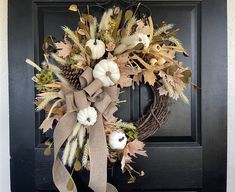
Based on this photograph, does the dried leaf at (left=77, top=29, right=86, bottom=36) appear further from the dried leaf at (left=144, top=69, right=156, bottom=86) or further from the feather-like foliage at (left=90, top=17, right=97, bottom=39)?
the dried leaf at (left=144, top=69, right=156, bottom=86)

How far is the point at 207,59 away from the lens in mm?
1158

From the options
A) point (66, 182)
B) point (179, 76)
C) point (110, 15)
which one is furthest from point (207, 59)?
point (66, 182)

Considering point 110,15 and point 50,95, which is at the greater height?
point 110,15

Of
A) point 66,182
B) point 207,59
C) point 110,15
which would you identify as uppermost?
point 110,15

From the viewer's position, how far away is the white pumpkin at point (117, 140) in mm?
917

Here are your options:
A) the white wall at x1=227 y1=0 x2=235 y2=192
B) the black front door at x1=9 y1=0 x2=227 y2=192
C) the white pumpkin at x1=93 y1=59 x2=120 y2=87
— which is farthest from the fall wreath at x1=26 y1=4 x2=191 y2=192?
the white wall at x1=227 y1=0 x2=235 y2=192

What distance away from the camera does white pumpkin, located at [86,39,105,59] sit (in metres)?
0.91

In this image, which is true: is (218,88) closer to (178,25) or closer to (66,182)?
(178,25)

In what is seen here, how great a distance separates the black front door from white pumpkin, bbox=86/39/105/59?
0.28 m

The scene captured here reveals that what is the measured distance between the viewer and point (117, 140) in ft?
3.01

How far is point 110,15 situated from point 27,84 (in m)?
0.40

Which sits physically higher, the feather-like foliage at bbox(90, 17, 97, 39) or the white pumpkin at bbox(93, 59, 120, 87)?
the feather-like foliage at bbox(90, 17, 97, 39)

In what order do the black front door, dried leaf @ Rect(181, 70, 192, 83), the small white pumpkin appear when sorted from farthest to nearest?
1. the black front door
2. dried leaf @ Rect(181, 70, 192, 83)
3. the small white pumpkin

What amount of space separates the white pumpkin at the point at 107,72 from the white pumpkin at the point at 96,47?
0.11 ft
